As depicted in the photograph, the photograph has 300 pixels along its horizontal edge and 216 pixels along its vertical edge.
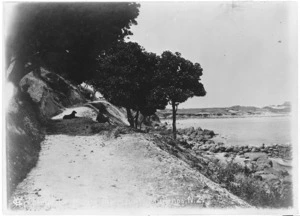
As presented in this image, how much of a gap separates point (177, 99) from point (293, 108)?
19266mm

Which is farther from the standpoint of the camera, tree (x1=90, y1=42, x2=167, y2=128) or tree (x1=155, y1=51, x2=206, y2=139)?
tree (x1=155, y1=51, x2=206, y2=139)

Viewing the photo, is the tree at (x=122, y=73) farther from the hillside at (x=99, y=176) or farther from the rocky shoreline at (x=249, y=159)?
the hillside at (x=99, y=176)

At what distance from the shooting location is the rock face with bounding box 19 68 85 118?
99.0 ft

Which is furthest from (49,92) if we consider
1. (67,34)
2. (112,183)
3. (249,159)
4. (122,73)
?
(112,183)

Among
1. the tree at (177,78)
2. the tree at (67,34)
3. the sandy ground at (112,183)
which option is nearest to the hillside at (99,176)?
the sandy ground at (112,183)

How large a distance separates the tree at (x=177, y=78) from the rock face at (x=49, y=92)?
11.7 meters

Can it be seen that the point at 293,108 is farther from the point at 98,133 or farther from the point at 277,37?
the point at 98,133

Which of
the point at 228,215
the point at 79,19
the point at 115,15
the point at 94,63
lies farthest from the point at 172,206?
the point at 94,63

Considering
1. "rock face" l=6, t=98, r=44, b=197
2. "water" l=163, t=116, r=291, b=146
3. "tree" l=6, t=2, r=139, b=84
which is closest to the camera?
"rock face" l=6, t=98, r=44, b=197

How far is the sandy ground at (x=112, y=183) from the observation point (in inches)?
336

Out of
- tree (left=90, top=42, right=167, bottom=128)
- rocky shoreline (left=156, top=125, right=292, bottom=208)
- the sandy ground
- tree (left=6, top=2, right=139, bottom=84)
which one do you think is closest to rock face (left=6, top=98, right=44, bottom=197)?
the sandy ground

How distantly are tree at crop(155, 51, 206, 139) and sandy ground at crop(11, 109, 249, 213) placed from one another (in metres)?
14.7

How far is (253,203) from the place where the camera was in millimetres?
11023

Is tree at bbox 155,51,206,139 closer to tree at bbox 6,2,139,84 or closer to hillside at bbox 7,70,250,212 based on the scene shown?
tree at bbox 6,2,139,84
